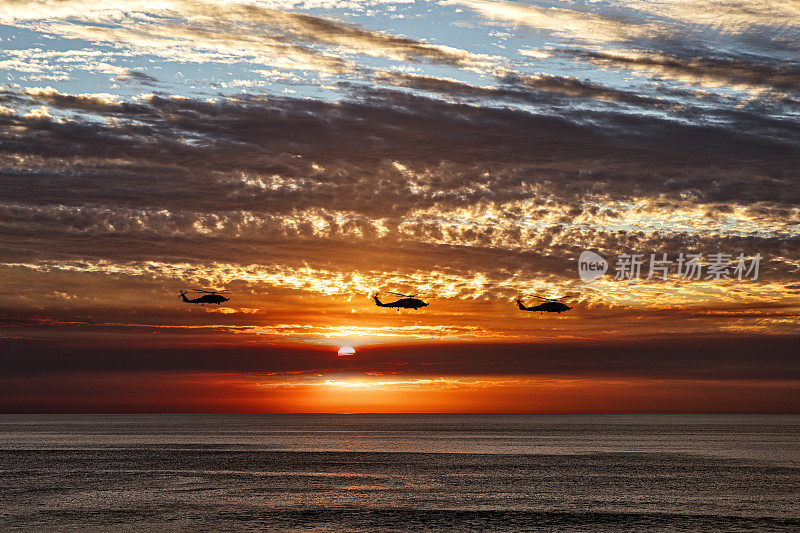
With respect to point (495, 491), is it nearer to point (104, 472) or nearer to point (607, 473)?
point (607, 473)

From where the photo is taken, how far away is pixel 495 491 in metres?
87.2

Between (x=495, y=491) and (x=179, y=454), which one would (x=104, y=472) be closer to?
(x=179, y=454)

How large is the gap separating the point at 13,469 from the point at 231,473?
120 ft

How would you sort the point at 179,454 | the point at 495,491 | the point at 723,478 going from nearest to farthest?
1. the point at 495,491
2. the point at 723,478
3. the point at 179,454

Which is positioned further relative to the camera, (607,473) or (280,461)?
(280,461)

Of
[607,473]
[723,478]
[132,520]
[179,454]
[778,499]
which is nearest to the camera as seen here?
[132,520]

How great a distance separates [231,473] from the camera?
110 meters

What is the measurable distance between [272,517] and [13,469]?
7033 centimetres

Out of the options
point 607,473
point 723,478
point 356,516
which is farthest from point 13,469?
point 723,478

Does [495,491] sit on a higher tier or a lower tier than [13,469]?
higher

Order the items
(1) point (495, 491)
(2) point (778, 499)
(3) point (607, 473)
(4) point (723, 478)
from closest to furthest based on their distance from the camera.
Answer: (2) point (778, 499), (1) point (495, 491), (4) point (723, 478), (3) point (607, 473)

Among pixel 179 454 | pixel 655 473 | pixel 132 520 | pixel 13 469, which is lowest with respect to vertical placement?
pixel 179 454

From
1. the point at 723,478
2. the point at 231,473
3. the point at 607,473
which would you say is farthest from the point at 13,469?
the point at 723,478

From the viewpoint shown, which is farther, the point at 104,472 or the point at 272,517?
the point at 104,472
